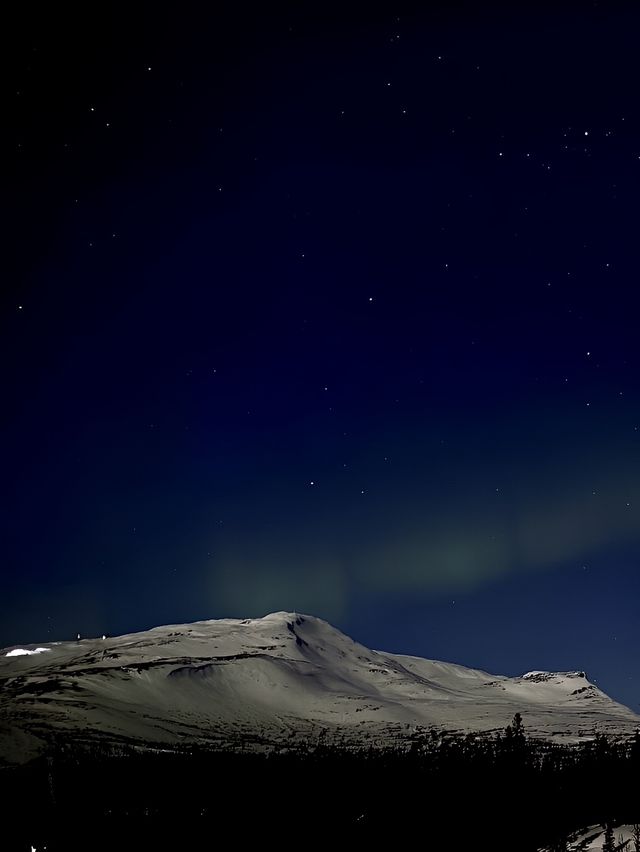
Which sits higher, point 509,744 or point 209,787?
point 509,744

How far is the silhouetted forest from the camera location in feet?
332

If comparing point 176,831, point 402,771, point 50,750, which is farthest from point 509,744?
point 50,750

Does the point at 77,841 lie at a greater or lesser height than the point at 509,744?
lesser

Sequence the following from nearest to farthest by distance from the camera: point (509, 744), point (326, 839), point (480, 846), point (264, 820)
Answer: point (480, 846)
point (326, 839)
point (264, 820)
point (509, 744)

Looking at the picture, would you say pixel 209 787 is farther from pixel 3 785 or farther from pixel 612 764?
pixel 612 764

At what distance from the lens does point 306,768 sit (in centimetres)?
16888

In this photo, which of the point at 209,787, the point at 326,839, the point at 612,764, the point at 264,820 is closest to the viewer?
the point at 326,839

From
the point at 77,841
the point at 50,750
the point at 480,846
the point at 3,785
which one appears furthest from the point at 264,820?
the point at 50,750

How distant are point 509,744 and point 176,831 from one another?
5767 centimetres

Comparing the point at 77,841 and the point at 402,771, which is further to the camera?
the point at 402,771

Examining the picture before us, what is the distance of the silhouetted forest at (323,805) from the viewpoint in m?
101

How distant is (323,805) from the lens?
12444cm

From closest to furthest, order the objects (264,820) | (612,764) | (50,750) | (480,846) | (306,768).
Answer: (480,846) → (264,820) → (612,764) → (306,768) → (50,750)

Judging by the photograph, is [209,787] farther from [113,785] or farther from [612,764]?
[612,764]
